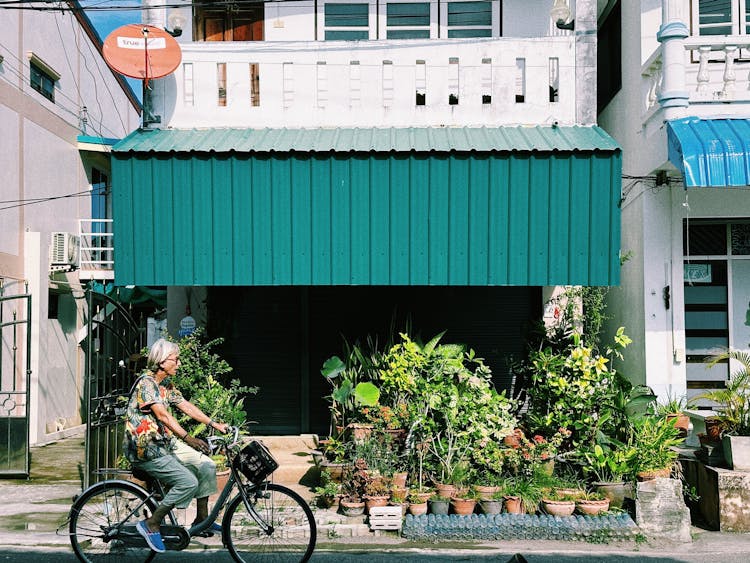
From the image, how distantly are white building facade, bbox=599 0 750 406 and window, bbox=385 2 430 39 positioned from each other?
294 centimetres

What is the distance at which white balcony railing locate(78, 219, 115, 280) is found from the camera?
1669 centimetres

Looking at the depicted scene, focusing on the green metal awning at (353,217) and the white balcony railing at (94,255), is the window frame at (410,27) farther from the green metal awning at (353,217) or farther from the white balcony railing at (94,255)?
the white balcony railing at (94,255)

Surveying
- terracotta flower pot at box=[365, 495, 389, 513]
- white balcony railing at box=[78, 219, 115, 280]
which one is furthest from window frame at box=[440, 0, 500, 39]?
white balcony railing at box=[78, 219, 115, 280]

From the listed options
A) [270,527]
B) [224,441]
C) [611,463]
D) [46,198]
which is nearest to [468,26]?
[611,463]

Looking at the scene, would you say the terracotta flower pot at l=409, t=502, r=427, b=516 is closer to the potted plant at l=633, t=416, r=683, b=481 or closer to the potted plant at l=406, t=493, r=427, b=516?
the potted plant at l=406, t=493, r=427, b=516

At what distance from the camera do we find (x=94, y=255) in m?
17.6

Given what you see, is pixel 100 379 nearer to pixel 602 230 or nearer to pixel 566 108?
pixel 602 230

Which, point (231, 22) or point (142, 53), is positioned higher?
point (231, 22)

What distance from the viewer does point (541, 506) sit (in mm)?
8172

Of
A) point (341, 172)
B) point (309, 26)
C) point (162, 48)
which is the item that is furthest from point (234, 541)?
point (309, 26)

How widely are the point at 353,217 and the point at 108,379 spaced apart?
11.5 ft

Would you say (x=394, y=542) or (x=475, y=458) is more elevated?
(x=475, y=458)

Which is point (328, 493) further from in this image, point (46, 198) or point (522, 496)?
point (46, 198)

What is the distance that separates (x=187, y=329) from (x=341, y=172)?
3369 millimetres
